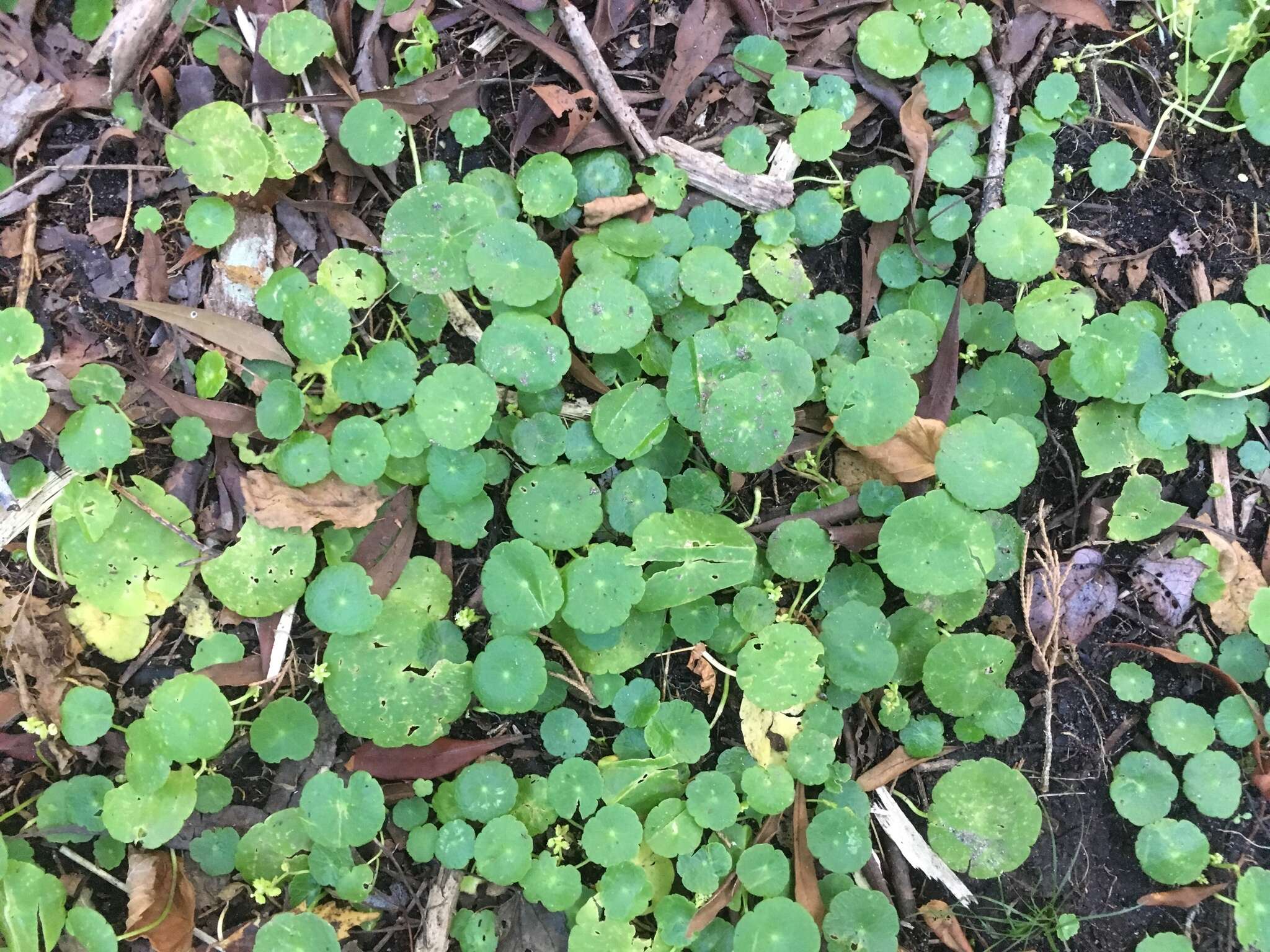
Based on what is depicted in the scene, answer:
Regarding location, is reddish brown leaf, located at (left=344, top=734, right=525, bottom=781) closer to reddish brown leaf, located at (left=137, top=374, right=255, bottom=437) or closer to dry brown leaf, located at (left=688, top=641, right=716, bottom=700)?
dry brown leaf, located at (left=688, top=641, right=716, bottom=700)

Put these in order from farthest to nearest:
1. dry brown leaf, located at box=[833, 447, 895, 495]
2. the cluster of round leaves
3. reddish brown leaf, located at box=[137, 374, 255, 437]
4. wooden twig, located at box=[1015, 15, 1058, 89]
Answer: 1. wooden twig, located at box=[1015, 15, 1058, 89]
2. dry brown leaf, located at box=[833, 447, 895, 495]
3. reddish brown leaf, located at box=[137, 374, 255, 437]
4. the cluster of round leaves

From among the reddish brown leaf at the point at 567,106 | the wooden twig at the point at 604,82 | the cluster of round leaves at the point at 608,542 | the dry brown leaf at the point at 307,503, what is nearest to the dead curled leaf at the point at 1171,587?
the cluster of round leaves at the point at 608,542

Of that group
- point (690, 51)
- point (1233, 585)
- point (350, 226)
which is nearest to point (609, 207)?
point (690, 51)

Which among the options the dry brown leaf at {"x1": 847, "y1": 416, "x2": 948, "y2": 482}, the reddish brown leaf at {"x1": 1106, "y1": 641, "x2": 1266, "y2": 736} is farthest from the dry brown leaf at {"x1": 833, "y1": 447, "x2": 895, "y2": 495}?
the reddish brown leaf at {"x1": 1106, "y1": 641, "x2": 1266, "y2": 736}

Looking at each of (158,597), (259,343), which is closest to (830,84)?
(259,343)

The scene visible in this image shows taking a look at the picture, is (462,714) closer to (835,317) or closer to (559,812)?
(559,812)

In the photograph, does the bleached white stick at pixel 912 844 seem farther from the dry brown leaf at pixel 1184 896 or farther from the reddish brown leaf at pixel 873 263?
the reddish brown leaf at pixel 873 263

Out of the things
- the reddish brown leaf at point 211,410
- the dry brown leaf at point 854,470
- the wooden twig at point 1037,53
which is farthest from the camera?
the wooden twig at point 1037,53
